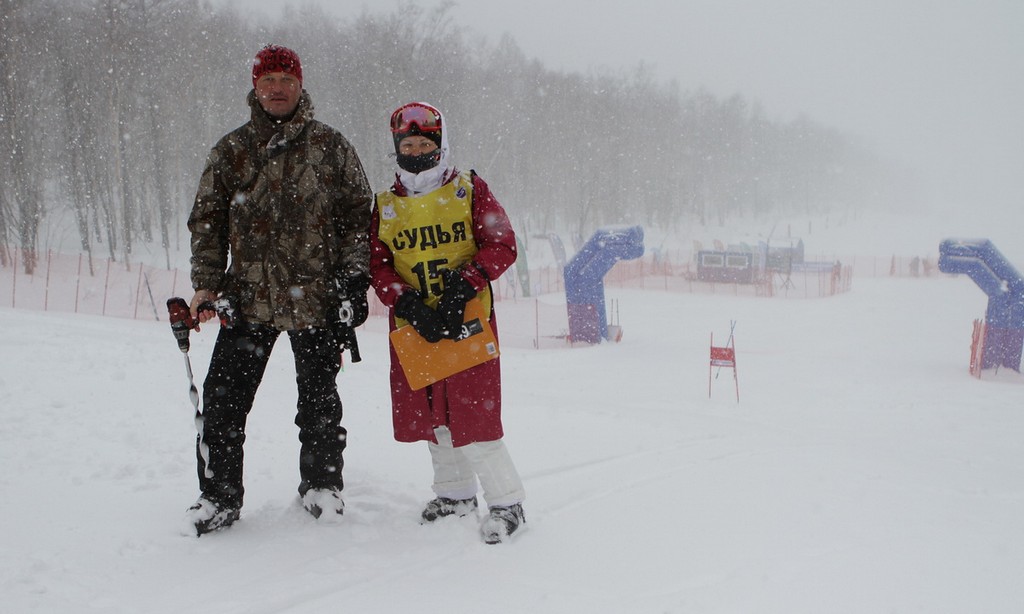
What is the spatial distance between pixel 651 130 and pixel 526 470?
57234 millimetres

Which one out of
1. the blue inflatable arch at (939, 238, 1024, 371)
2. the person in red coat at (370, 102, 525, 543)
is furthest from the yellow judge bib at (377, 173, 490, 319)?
the blue inflatable arch at (939, 238, 1024, 371)

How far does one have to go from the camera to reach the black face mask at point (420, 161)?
2.99m

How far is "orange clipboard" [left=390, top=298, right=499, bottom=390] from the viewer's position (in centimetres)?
297

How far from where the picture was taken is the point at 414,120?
2975 mm

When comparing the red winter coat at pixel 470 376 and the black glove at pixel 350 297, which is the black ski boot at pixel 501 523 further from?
the black glove at pixel 350 297

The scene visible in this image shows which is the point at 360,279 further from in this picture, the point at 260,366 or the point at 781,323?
the point at 781,323

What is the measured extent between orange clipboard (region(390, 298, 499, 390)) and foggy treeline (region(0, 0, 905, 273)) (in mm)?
23796

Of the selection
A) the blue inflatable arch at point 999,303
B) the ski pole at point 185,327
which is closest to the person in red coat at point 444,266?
the ski pole at point 185,327

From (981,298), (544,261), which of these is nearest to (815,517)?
(981,298)

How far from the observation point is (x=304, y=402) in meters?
3.07

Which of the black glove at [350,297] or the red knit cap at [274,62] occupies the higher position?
the red knit cap at [274,62]

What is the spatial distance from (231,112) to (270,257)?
1474 inches

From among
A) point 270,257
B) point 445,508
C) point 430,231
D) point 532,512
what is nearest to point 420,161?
point 430,231

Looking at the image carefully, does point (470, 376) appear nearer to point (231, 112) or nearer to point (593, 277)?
point (593, 277)
